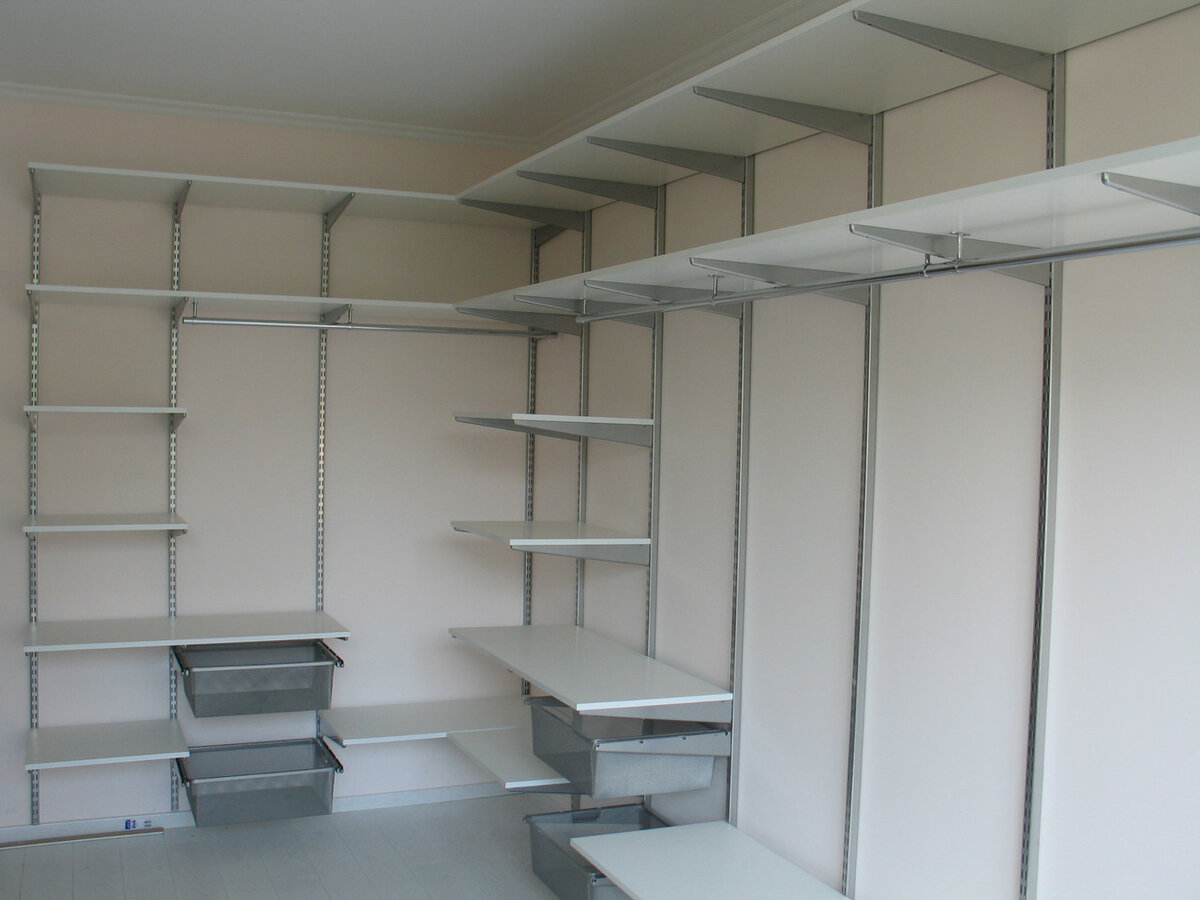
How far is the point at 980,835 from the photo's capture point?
226cm

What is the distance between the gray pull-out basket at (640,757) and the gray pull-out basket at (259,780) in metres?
1.07

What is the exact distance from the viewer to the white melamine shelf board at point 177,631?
11.8ft

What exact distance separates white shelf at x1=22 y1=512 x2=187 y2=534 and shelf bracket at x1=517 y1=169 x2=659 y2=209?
168 cm

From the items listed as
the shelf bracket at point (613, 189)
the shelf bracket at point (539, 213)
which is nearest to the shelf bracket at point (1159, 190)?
the shelf bracket at point (613, 189)

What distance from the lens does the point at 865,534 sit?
2.63m

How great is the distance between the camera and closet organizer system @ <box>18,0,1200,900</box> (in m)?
1.84

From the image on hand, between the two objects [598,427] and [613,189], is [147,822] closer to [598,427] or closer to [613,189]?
[598,427]

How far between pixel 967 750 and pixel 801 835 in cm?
72

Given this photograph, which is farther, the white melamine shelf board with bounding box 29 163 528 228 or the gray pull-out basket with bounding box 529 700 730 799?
the white melamine shelf board with bounding box 29 163 528 228

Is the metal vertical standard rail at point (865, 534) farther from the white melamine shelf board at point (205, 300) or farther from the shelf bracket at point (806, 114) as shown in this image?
the white melamine shelf board at point (205, 300)

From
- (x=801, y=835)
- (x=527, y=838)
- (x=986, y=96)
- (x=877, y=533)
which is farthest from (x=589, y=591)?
(x=986, y=96)

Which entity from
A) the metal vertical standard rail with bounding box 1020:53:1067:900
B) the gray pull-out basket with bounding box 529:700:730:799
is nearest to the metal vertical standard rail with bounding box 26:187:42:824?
the gray pull-out basket with bounding box 529:700:730:799

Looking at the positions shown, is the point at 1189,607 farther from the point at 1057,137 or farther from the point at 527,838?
the point at 527,838

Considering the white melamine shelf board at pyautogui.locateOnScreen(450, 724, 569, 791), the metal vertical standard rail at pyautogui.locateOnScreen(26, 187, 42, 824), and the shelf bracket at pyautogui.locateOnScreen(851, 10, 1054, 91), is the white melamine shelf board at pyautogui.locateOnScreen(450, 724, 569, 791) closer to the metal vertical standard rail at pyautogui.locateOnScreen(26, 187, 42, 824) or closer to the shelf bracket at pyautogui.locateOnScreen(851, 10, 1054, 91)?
the metal vertical standard rail at pyautogui.locateOnScreen(26, 187, 42, 824)
